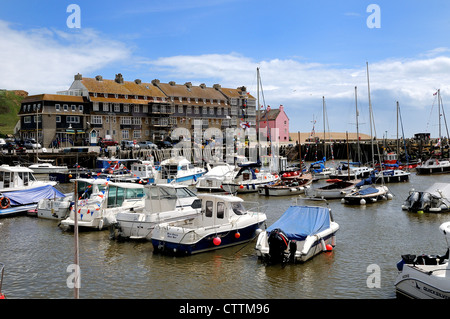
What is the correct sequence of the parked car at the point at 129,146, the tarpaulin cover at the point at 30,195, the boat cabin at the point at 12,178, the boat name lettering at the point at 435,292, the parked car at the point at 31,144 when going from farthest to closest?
the parked car at the point at 129,146 → the parked car at the point at 31,144 → the boat cabin at the point at 12,178 → the tarpaulin cover at the point at 30,195 → the boat name lettering at the point at 435,292

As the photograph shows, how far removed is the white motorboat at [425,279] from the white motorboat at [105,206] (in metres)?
15.3

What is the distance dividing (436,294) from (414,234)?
37.3ft

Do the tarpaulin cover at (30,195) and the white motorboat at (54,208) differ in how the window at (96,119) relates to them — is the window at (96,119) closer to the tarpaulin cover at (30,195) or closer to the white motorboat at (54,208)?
the tarpaulin cover at (30,195)

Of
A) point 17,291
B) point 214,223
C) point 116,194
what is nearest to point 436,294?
point 214,223

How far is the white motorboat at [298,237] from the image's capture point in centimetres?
1773

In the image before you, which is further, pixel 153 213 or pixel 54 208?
pixel 54 208

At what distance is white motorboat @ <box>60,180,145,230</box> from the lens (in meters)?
24.6

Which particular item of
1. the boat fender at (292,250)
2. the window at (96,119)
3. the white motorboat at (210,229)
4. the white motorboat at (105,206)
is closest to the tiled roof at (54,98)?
the window at (96,119)

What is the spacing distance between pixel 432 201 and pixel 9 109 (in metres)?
146

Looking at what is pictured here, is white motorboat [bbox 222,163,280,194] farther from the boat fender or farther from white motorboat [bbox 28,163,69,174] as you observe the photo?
white motorboat [bbox 28,163,69,174]

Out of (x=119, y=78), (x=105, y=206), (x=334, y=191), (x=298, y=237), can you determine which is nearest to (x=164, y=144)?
(x=119, y=78)

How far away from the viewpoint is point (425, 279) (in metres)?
13.1

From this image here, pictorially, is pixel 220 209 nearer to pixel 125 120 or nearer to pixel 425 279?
pixel 425 279
